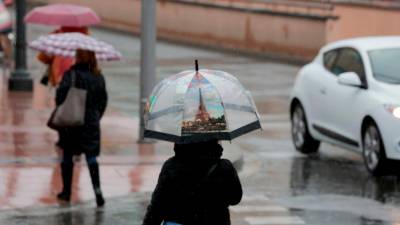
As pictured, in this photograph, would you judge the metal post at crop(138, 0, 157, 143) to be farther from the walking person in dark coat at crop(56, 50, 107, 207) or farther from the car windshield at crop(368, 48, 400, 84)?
the walking person in dark coat at crop(56, 50, 107, 207)

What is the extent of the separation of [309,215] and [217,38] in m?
23.0

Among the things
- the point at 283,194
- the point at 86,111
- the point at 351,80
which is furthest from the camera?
the point at 351,80

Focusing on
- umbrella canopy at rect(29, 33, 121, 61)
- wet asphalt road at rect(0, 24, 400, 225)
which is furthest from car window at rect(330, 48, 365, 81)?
umbrella canopy at rect(29, 33, 121, 61)

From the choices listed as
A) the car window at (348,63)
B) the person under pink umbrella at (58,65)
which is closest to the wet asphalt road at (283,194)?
the car window at (348,63)

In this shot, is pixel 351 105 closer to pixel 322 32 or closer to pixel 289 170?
pixel 289 170

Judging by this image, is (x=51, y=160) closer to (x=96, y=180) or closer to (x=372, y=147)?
(x=96, y=180)

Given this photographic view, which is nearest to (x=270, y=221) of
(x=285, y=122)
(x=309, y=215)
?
(x=309, y=215)

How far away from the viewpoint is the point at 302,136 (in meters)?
15.6

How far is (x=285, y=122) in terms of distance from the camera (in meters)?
18.6

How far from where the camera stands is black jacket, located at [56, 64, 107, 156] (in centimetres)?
A: 1105

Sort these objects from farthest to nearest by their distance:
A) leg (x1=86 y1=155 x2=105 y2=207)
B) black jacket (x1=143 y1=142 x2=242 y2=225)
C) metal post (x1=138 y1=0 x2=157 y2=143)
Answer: metal post (x1=138 y1=0 x2=157 y2=143) < leg (x1=86 y1=155 x2=105 y2=207) < black jacket (x1=143 y1=142 x2=242 y2=225)

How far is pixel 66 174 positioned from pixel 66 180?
0.07 m

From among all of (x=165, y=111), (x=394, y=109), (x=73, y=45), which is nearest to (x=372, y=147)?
(x=394, y=109)

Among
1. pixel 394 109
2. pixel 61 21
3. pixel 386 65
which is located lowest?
pixel 394 109
